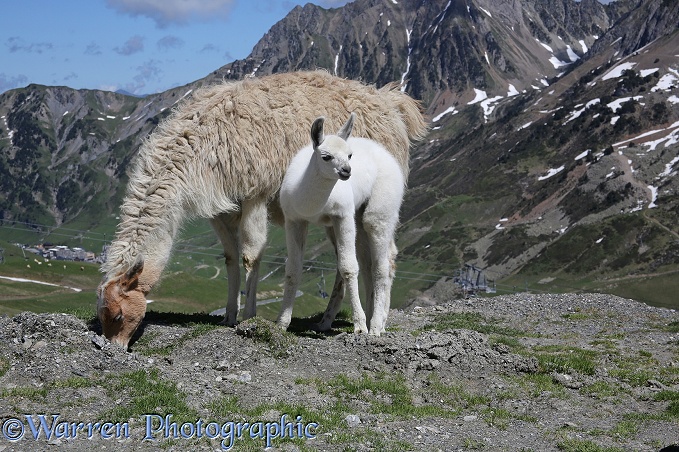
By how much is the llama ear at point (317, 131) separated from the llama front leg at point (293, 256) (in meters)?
2.04

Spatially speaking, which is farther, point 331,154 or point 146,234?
point 146,234

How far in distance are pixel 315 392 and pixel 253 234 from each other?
5680mm

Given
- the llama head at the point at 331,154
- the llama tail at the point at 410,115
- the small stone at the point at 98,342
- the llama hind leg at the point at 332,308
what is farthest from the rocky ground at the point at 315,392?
the llama tail at the point at 410,115

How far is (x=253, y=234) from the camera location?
17.7 meters

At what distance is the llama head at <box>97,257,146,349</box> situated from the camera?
596 inches

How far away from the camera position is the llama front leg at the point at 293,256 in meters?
16.3

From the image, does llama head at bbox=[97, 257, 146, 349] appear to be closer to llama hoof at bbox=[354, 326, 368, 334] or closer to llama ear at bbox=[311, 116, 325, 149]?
llama ear at bbox=[311, 116, 325, 149]

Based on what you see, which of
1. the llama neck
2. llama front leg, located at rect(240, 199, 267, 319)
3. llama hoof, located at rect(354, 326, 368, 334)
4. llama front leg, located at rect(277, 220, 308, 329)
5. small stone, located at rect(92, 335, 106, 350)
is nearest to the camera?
small stone, located at rect(92, 335, 106, 350)

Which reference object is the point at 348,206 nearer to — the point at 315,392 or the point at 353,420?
the point at 315,392

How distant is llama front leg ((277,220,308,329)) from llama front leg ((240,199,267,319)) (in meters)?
1.39

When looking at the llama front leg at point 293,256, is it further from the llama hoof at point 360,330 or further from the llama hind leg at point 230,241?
the llama hind leg at point 230,241

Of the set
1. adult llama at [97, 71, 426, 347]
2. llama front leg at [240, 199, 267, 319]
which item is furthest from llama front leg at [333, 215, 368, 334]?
adult llama at [97, 71, 426, 347]

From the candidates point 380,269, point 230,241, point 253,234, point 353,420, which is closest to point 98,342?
point 253,234

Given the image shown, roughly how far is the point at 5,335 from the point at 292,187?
6.50 metres
